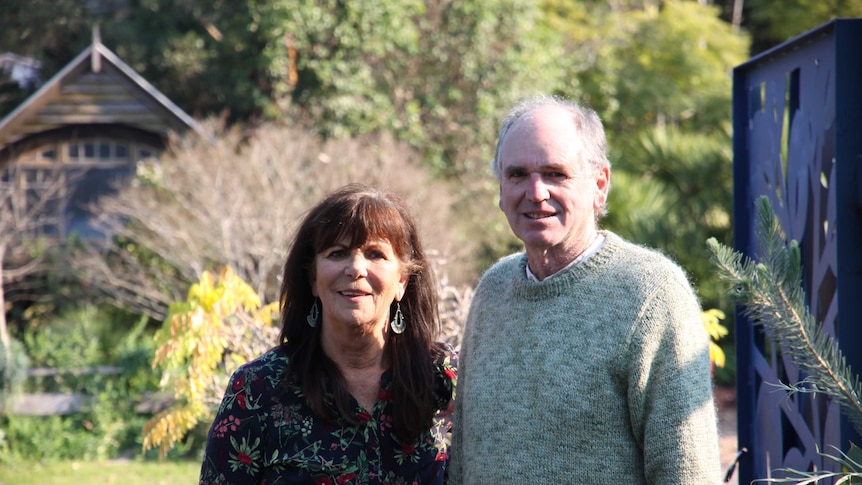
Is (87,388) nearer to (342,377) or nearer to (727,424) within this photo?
(727,424)

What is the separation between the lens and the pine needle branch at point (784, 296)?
1916mm

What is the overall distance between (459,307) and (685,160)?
829 cm

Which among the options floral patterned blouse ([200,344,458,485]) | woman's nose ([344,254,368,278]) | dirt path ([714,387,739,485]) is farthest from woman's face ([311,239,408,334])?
dirt path ([714,387,739,485])

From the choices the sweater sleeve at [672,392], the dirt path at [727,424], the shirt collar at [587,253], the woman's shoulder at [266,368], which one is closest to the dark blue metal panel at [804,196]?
the sweater sleeve at [672,392]

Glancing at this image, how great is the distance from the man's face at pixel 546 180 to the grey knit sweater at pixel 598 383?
0.40 ft

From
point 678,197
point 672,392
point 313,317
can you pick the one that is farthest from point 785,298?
point 678,197

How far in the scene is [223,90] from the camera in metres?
15.5

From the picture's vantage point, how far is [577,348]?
7.54ft

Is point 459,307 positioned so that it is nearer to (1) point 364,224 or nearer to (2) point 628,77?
(1) point 364,224

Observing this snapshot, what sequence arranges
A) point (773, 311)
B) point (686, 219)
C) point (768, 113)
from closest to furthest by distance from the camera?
point (773, 311), point (768, 113), point (686, 219)

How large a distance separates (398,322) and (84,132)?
12087mm

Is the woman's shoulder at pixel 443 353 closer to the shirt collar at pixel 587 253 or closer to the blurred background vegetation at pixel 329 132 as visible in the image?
the shirt collar at pixel 587 253

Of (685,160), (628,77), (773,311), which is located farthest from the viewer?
(628,77)

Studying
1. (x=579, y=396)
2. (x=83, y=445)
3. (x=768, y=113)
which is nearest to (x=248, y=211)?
(x=83, y=445)
